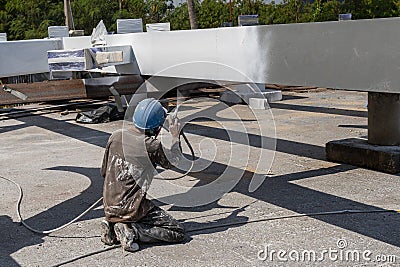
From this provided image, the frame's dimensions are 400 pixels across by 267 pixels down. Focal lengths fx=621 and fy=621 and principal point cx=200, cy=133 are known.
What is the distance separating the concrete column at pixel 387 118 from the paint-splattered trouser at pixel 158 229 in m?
3.85

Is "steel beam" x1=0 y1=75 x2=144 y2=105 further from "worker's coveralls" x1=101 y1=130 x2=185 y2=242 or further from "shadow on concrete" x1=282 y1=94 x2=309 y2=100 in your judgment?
"worker's coveralls" x1=101 y1=130 x2=185 y2=242

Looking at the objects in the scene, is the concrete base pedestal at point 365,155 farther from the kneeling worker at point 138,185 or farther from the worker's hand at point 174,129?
the kneeling worker at point 138,185

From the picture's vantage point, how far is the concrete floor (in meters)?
5.12

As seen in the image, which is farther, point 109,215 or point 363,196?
point 363,196

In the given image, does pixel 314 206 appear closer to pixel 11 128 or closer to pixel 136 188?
pixel 136 188

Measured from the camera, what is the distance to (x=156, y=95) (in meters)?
10.6

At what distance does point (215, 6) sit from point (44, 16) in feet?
23.9

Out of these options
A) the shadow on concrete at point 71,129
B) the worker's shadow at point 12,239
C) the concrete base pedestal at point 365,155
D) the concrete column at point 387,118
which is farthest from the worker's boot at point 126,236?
the shadow on concrete at point 71,129

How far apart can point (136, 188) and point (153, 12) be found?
73.6 feet

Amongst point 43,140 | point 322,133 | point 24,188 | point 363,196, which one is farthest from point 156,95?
point 363,196

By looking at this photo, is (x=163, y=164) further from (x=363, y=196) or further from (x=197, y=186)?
(x=363, y=196)

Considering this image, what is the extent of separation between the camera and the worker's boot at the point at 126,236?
17.2ft

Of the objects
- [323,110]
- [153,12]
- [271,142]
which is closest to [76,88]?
[323,110]

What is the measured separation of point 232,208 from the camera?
6.41 m
